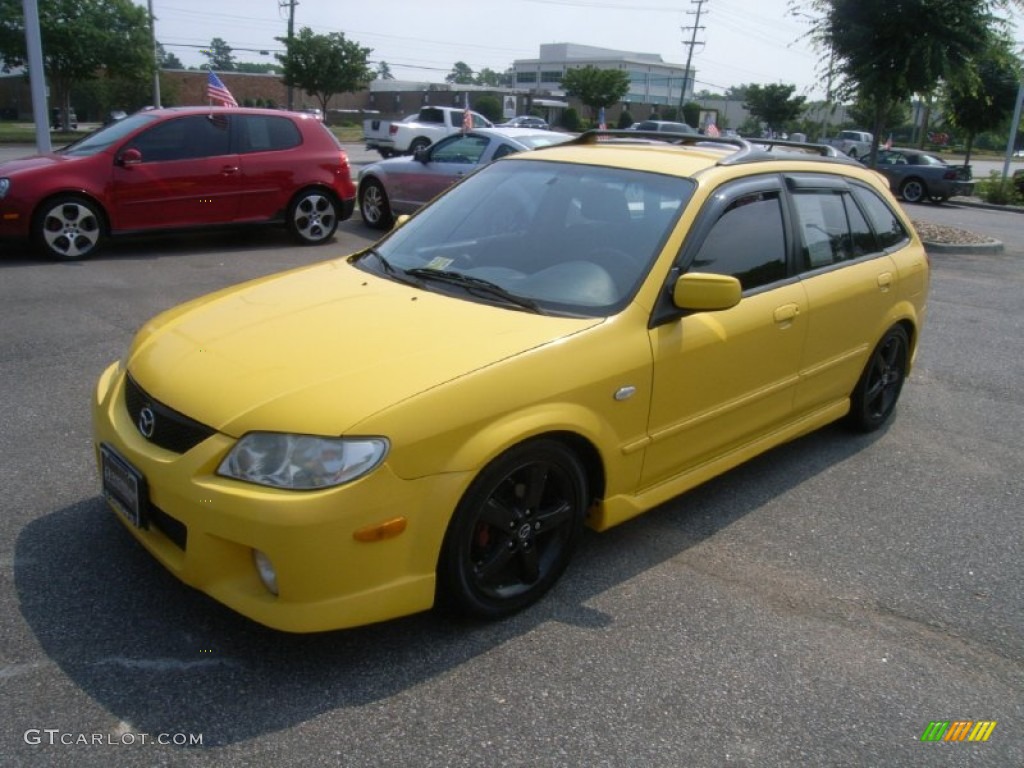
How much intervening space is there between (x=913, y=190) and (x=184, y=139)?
2073 centimetres

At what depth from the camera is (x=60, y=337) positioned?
20.8 ft

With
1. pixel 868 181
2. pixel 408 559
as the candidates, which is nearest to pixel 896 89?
pixel 868 181

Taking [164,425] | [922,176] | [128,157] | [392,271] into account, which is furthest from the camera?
[922,176]

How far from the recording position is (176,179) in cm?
939

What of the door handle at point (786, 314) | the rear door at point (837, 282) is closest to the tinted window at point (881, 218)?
the rear door at point (837, 282)

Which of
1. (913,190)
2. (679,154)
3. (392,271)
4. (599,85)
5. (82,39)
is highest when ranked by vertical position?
(599,85)

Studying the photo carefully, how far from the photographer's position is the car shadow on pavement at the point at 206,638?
103 inches

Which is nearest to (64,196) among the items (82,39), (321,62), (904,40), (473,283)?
(473,283)

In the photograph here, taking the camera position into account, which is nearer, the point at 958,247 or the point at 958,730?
the point at 958,730

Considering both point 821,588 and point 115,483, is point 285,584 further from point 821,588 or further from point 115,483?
point 821,588

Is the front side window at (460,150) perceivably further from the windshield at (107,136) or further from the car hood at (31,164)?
the car hood at (31,164)

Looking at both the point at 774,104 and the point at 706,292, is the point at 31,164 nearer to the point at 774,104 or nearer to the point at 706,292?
the point at 706,292

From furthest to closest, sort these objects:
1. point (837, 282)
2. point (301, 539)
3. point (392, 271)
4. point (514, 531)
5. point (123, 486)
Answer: point (837, 282)
point (392, 271)
point (514, 531)
point (123, 486)
point (301, 539)

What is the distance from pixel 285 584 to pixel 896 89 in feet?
48.0
